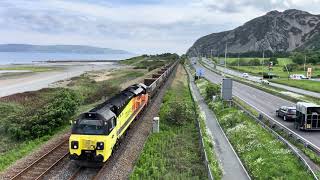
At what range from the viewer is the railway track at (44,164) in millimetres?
21638

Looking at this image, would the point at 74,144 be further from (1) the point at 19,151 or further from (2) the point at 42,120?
(2) the point at 42,120

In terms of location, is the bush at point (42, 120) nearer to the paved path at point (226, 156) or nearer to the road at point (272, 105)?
the paved path at point (226, 156)

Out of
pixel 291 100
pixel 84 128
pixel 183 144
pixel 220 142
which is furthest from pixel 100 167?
pixel 291 100

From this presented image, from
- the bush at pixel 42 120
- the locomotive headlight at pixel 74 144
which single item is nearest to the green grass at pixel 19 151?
the bush at pixel 42 120

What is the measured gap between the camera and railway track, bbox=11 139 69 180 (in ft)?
71.0

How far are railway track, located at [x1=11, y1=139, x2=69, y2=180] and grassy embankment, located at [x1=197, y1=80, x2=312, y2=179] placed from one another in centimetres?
1141

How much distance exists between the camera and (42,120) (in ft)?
107

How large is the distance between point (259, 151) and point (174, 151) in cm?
565

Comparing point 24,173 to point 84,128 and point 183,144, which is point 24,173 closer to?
point 84,128

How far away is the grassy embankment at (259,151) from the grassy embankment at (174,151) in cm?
299

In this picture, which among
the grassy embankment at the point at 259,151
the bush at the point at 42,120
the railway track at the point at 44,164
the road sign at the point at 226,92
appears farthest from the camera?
the road sign at the point at 226,92

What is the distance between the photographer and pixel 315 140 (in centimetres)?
3128

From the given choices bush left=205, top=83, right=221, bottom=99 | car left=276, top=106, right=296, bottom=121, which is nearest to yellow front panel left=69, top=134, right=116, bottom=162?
car left=276, top=106, right=296, bottom=121

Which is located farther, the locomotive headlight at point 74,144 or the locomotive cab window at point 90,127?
the locomotive cab window at point 90,127
